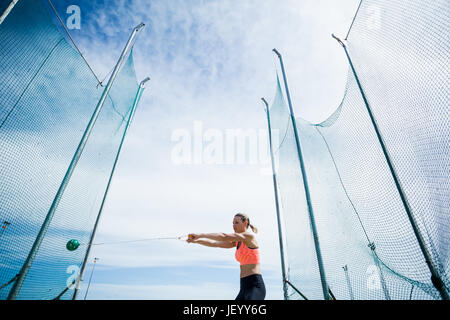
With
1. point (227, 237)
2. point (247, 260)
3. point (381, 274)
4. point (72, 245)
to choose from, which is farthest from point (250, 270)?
point (72, 245)

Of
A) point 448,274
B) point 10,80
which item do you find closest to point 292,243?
point 448,274

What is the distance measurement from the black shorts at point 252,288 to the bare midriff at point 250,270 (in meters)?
0.03

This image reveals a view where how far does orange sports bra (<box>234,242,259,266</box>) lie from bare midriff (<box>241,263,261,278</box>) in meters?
0.03

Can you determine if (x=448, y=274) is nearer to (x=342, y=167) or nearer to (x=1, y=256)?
(x=342, y=167)

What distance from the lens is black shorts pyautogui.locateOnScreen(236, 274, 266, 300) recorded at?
1.89m

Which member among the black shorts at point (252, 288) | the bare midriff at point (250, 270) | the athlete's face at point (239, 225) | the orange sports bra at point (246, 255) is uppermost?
the athlete's face at point (239, 225)

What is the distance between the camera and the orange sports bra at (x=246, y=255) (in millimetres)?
2049

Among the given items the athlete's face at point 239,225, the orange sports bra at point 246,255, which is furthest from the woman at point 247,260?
the athlete's face at point 239,225

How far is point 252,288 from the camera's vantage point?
1.92 meters

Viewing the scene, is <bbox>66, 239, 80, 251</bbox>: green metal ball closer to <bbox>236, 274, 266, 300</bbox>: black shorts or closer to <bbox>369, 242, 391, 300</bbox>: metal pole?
<bbox>236, 274, 266, 300</bbox>: black shorts

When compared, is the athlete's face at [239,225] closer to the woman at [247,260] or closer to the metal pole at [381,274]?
the woman at [247,260]

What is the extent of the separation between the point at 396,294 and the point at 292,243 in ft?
5.35

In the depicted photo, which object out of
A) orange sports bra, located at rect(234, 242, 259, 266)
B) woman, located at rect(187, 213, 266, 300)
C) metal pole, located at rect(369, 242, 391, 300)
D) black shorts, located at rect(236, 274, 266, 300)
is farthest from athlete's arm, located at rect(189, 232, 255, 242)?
metal pole, located at rect(369, 242, 391, 300)

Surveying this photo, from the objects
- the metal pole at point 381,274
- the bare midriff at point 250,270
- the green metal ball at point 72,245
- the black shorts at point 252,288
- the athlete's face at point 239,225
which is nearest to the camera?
the black shorts at point 252,288
